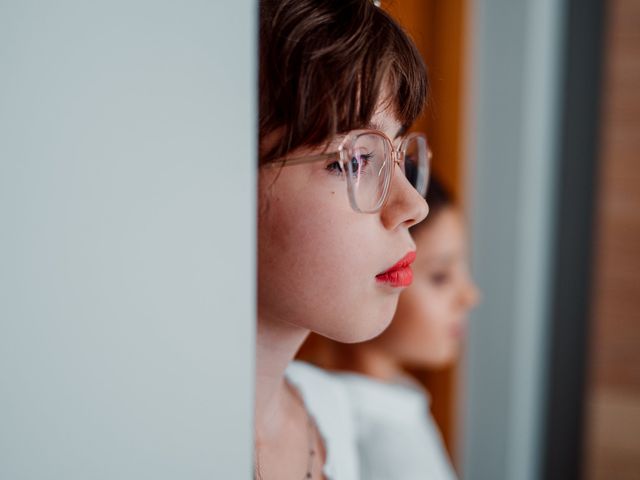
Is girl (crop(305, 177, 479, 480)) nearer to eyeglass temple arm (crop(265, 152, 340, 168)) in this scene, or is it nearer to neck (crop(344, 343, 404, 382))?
neck (crop(344, 343, 404, 382))

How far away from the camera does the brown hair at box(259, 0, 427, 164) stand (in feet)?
1.28

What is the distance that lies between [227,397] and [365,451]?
0.56 metres

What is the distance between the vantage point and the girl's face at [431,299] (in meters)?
0.95

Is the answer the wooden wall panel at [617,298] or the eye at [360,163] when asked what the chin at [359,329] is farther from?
the wooden wall panel at [617,298]

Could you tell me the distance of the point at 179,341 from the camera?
0.32 metres

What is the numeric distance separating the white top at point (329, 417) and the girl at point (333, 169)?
11 centimetres

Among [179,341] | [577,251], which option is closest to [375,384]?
[179,341]

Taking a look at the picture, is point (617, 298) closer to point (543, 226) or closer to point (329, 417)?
point (543, 226)

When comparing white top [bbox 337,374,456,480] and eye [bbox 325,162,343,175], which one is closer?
eye [bbox 325,162,343,175]

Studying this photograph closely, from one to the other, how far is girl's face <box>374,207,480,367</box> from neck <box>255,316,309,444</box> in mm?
473

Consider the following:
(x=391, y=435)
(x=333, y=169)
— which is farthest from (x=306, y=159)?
(x=391, y=435)

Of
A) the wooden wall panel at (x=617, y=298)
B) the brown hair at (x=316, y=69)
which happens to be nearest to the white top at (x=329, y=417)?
the brown hair at (x=316, y=69)

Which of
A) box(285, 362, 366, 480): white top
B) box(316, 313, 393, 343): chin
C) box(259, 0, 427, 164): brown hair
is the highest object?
box(259, 0, 427, 164): brown hair

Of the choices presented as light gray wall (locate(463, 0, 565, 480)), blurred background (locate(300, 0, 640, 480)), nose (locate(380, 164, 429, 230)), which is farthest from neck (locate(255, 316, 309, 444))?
light gray wall (locate(463, 0, 565, 480))
